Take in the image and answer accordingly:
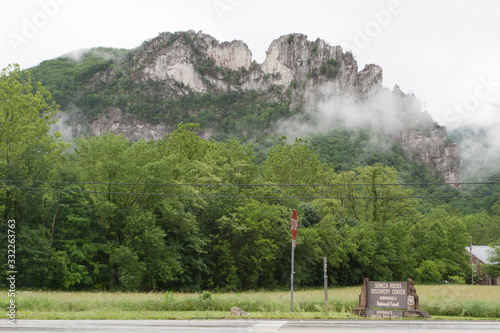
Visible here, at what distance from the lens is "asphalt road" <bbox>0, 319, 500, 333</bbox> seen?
37.5 ft

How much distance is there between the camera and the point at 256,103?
614 ft

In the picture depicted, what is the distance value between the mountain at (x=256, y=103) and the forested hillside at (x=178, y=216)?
94145 mm

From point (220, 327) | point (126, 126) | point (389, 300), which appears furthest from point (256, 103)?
point (220, 327)

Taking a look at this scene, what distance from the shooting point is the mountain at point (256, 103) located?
538 ft

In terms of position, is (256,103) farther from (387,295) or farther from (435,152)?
(387,295)

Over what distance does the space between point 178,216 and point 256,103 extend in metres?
153

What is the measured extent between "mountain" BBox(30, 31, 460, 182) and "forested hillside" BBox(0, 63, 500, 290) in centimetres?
9414

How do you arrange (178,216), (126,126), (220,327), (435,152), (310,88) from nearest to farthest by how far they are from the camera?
1. (220,327)
2. (178,216)
3. (435,152)
4. (126,126)
5. (310,88)

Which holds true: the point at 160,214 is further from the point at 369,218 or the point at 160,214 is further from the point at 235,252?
the point at 369,218

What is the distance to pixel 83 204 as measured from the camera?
111 ft

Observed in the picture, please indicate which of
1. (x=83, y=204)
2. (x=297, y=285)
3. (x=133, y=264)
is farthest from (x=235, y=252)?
(x=83, y=204)

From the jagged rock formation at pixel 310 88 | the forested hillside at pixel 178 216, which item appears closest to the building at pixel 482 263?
the forested hillside at pixel 178 216

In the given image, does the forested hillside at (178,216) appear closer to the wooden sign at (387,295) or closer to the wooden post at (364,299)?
the wooden sign at (387,295)

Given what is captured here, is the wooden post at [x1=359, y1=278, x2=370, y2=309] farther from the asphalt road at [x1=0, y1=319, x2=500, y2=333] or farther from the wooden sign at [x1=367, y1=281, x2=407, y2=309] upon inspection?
the asphalt road at [x1=0, y1=319, x2=500, y2=333]
